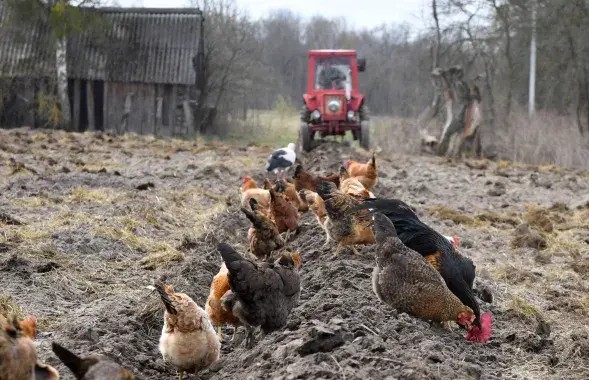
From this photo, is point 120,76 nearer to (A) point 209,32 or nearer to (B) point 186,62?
(B) point 186,62

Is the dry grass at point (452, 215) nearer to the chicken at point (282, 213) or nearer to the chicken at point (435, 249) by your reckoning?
the chicken at point (282, 213)

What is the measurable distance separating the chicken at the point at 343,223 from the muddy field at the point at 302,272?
264 millimetres

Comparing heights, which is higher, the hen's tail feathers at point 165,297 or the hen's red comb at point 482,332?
the hen's tail feathers at point 165,297

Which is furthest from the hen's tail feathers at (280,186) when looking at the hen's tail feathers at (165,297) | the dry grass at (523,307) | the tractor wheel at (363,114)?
the tractor wheel at (363,114)

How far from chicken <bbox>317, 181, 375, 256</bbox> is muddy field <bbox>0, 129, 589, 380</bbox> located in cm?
26

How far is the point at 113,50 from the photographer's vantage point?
108 ft

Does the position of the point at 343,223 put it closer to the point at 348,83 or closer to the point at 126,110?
the point at 348,83

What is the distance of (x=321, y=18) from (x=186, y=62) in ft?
249

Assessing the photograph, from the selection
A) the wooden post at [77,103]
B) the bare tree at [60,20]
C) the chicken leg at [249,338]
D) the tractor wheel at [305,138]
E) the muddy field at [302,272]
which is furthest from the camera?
the wooden post at [77,103]

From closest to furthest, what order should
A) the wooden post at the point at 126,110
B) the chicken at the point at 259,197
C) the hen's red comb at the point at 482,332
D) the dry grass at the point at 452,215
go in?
the hen's red comb at the point at 482,332
the chicken at the point at 259,197
the dry grass at the point at 452,215
the wooden post at the point at 126,110

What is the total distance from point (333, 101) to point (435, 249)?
52.1 feet

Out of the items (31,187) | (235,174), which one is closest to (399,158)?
(235,174)

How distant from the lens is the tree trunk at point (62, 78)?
31.8 metres

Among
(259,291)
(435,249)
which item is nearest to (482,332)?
(435,249)
